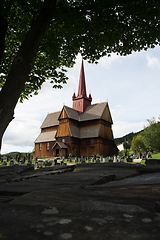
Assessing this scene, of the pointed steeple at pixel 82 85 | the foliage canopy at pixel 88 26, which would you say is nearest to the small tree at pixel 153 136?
the pointed steeple at pixel 82 85

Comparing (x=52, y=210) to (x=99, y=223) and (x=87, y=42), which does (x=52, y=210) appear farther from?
(x=87, y=42)

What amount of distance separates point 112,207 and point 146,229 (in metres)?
0.63

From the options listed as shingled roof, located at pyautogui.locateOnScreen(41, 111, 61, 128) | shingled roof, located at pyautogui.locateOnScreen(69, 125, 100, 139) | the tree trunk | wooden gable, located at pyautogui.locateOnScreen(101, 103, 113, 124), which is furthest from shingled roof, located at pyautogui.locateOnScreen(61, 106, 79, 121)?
the tree trunk

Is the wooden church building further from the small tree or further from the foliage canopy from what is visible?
the foliage canopy

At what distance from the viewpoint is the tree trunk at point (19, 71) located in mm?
4594

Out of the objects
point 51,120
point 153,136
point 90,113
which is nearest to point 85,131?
point 90,113

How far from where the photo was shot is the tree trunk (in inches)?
181

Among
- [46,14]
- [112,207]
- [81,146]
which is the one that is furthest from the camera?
[81,146]

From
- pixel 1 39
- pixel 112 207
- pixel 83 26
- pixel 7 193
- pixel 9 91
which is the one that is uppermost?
pixel 83 26

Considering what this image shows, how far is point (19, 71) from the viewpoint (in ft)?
16.3

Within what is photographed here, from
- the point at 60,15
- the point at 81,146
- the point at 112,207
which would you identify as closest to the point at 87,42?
the point at 60,15

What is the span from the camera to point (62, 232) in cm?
146

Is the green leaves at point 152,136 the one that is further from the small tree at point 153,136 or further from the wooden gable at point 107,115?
the wooden gable at point 107,115

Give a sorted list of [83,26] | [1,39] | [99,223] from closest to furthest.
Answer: [99,223] → [1,39] → [83,26]
